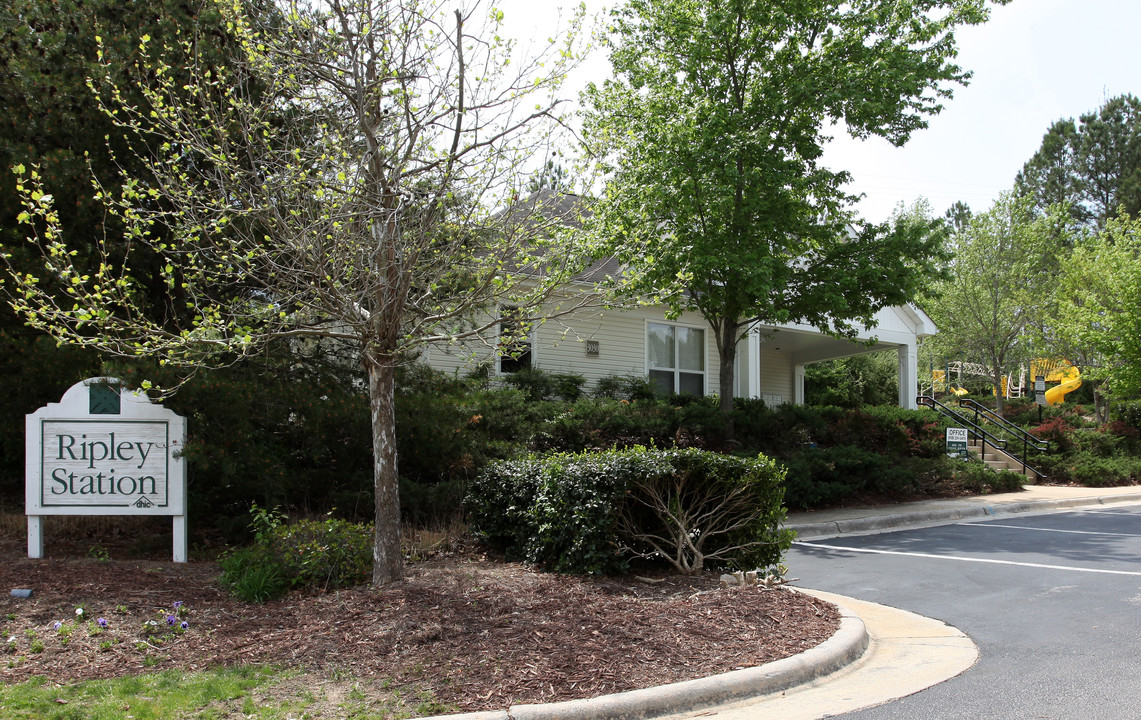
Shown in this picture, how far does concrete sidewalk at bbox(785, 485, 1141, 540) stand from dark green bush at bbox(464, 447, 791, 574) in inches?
154

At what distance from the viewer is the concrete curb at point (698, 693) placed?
4.06m

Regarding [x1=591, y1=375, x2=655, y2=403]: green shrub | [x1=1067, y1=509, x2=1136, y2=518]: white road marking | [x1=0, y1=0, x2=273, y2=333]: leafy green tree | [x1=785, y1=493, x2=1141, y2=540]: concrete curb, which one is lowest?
[x1=1067, y1=509, x2=1136, y2=518]: white road marking

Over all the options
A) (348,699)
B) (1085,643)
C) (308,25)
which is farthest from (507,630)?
(308,25)

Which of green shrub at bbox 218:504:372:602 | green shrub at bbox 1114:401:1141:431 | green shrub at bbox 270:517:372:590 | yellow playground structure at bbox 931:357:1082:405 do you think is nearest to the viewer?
green shrub at bbox 218:504:372:602

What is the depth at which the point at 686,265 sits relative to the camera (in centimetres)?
1373

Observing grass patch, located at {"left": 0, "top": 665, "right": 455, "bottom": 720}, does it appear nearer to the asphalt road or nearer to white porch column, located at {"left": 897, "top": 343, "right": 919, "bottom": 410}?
the asphalt road

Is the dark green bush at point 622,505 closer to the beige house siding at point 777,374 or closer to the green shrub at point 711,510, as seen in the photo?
the green shrub at point 711,510

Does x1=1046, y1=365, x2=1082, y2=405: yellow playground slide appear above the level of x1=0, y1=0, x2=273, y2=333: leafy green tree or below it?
below

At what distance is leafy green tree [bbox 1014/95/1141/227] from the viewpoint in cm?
4712

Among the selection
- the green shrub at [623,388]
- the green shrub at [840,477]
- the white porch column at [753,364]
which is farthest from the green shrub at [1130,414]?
the green shrub at [623,388]

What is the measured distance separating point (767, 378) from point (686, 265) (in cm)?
1291

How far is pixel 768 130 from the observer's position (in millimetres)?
14258

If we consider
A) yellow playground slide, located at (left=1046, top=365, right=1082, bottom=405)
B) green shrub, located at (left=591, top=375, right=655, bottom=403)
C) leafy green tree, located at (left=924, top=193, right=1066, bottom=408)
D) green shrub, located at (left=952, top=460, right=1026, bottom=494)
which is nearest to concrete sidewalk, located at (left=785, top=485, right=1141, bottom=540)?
green shrub, located at (left=952, top=460, right=1026, bottom=494)

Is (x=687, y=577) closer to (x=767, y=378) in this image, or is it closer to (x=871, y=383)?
(x=767, y=378)
